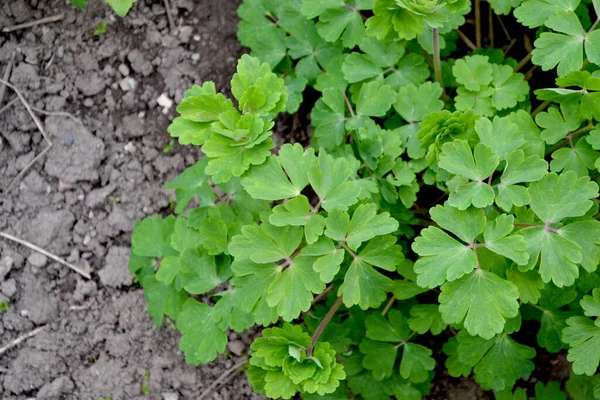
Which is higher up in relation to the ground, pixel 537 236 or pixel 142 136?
pixel 537 236

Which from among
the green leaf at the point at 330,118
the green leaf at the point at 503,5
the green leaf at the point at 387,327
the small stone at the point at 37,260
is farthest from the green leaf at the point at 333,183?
the small stone at the point at 37,260

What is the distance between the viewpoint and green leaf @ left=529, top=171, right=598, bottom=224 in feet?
7.03

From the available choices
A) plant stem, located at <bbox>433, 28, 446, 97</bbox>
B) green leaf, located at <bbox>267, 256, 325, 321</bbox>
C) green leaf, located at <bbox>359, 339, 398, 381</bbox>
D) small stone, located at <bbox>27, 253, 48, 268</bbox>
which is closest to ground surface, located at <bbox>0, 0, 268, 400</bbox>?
small stone, located at <bbox>27, 253, 48, 268</bbox>

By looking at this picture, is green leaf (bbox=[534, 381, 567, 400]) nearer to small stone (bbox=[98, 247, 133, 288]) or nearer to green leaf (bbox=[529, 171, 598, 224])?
green leaf (bbox=[529, 171, 598, 224])

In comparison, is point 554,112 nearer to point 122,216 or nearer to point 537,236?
point 537,236

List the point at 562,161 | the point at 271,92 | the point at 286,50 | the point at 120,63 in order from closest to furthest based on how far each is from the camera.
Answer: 1. the point at 271,92
2. the point at 562,161
3. the point at 286,50
4. the point at 120,63

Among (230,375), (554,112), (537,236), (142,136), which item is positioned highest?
(554,112)

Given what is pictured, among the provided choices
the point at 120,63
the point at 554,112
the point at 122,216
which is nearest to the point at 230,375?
the point at 122,216

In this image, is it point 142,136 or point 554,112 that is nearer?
point 554,112

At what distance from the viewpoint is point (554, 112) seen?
96.0 inches

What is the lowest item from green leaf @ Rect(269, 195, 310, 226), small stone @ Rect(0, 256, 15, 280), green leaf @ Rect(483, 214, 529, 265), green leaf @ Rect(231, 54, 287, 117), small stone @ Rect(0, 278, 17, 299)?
small stone @ Rect(0, 278, 17, 299)

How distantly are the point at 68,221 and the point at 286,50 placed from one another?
1.44 meters

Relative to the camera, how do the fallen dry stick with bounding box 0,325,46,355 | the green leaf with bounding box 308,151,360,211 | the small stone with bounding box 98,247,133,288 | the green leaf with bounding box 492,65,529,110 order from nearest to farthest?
the green leaf with bounding box 308,151,360,211 < the green leaf with bounding box 492,65,529,110 < the fallen dry stick with bounding box 0,325,46,355 < the small stone with bounding box 98,247,133,288

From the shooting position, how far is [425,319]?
2.67 metres
